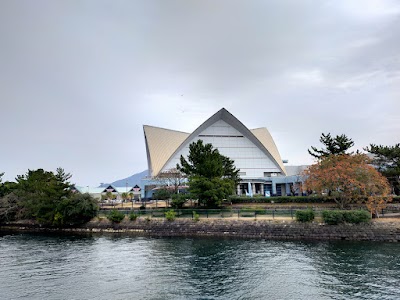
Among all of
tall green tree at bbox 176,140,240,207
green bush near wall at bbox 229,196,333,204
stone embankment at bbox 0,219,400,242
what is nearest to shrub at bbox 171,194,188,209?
tall green tree at bbox 176,140,240,207

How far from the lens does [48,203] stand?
3102 centimetres

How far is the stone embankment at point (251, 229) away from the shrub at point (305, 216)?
348 millimetres

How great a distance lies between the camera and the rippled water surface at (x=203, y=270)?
1127cm

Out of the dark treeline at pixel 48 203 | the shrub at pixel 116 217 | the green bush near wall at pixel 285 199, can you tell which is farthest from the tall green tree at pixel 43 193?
the green bush near wall at pixel 285 199

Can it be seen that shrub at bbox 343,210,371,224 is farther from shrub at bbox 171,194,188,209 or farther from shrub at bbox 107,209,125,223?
shrub at bbox 107,209,125,223

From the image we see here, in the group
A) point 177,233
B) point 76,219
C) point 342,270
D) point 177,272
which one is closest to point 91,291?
point 177,272

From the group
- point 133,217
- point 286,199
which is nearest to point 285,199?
point 286,199

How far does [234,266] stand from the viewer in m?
14.8

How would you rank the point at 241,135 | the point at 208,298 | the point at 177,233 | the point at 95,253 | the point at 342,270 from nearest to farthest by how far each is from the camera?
1. the point at 208,298
2. the point at 342,270
3. the point at 95,253
4. the point at 177,233
5. the point at 241,135

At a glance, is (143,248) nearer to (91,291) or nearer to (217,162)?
(91,291)

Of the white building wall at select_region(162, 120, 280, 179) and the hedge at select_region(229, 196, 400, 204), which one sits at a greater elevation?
the white building wall at select_region(162, 120, 280, 179)

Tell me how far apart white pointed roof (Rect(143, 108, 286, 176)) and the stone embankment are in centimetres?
2357

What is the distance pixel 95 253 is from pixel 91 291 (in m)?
7.36

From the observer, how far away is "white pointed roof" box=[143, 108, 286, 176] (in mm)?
53031
